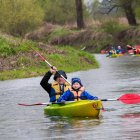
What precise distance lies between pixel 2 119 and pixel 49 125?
6.88 feet

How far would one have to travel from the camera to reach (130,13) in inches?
2712

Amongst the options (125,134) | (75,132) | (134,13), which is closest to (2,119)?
(75,132)

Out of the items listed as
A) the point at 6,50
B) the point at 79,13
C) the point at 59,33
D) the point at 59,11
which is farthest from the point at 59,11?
the point at 6,50

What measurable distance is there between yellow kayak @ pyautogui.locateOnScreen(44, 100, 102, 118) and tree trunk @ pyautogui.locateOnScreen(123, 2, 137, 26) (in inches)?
1986

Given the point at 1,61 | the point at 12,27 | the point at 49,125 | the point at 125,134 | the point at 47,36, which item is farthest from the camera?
the point at 47,36

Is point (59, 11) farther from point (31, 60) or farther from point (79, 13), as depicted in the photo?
point (31, 60)

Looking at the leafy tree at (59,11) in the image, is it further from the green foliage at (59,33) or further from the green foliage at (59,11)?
the green foliage at (59,33)

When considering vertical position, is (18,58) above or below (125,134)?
above

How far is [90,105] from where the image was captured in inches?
650

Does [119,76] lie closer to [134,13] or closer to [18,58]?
[18,58]

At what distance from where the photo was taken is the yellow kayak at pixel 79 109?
16547 mm

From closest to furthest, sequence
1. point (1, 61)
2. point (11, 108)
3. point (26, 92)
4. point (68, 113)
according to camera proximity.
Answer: point (68, 113), point (11, 108), point (26, 92), point (1, 61)

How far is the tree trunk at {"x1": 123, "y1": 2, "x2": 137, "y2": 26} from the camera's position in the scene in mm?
67581

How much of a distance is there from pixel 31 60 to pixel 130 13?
3373 cm
